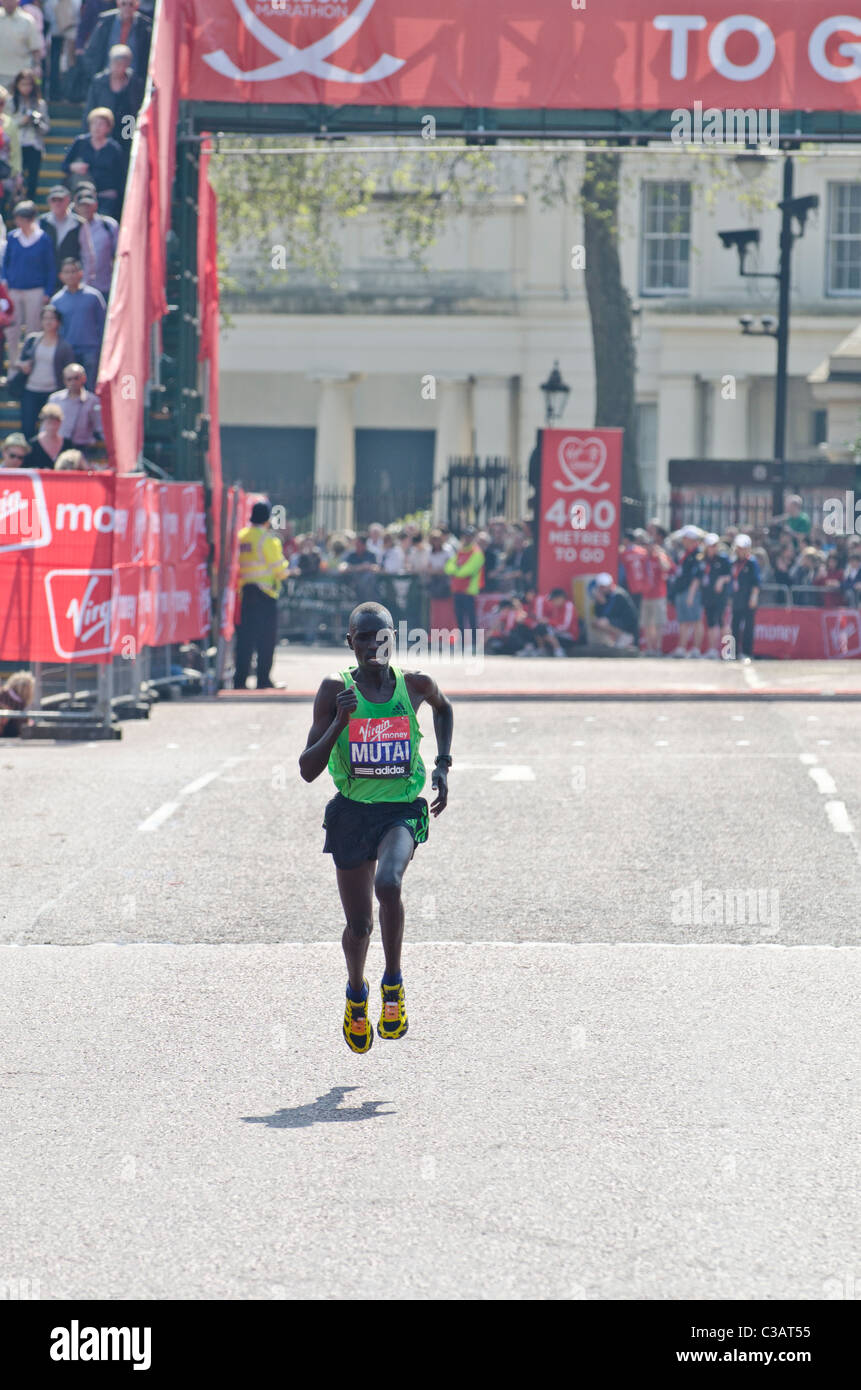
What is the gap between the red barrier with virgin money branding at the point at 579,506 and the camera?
30266 millimetres

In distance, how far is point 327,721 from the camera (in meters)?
7.63

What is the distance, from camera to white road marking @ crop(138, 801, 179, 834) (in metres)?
13.1

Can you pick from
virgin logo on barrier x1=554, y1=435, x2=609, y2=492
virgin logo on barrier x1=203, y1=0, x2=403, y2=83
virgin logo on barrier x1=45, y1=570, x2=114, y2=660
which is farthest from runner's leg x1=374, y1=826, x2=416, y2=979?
virgin logo on barrier x1=554, y1=435, x2=609, y2=492

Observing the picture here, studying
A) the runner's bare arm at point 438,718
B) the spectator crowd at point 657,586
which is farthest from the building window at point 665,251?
the runner's bare arm at point 438,718

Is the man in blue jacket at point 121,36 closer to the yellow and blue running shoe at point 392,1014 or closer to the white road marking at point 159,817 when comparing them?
the white road marking at point 159,817

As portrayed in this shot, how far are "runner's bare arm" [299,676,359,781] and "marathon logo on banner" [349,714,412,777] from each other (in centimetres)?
6

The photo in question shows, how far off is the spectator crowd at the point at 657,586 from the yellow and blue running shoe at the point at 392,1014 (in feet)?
70.0

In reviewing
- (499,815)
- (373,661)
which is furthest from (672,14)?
(373,661)

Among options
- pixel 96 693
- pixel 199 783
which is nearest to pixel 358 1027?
pixel 199 783

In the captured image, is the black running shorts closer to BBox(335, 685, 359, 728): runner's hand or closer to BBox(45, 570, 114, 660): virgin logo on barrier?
BBox(335, 685, 359, 728): runner's hand

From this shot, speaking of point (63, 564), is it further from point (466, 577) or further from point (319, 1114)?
point (466, 577)

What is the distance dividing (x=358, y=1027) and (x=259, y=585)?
13.7 meters
